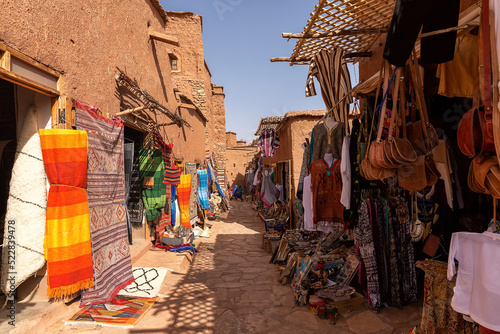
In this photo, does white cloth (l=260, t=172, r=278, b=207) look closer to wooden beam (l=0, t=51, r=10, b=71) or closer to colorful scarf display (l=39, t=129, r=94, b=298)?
colorful scarf display (l=39, t=129, r=94, b=298)

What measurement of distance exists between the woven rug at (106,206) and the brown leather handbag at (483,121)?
3.85 metres

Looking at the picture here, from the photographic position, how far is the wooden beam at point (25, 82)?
99.5 inches

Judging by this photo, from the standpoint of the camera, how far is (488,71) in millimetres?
1374

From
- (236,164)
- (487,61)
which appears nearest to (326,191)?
(487,61)

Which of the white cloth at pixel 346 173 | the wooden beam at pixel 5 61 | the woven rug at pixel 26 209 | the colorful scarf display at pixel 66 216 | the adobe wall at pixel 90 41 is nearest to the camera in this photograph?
the wooden beam at pixel 5 61

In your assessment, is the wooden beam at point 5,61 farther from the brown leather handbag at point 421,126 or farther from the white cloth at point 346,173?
the white cloth at point 346,173

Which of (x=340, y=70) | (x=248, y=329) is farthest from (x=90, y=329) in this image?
(x=340, y=70)

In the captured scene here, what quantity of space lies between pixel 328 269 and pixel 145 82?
5.17 meters

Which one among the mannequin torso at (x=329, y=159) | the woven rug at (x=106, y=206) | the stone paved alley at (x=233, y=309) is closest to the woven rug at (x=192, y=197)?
the stone paved alley at (x=233, y=309)

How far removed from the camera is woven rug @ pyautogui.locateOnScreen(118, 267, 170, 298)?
13.9ft

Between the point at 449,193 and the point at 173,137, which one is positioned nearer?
the point at 449,193

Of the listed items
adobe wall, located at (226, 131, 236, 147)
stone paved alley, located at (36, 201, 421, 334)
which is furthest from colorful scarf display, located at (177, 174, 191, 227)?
adobe wall, located at (226, 131, 236, 147)

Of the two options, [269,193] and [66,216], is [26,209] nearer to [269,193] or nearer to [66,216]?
[66,216]

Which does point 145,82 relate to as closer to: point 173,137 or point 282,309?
point 173,137
